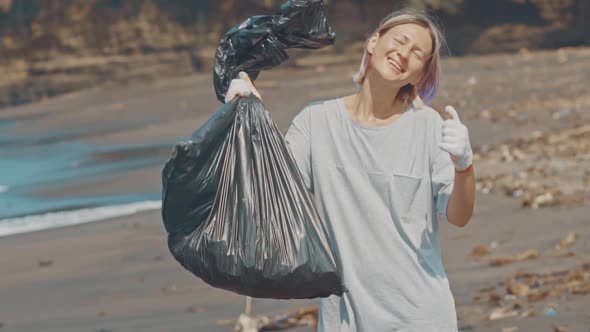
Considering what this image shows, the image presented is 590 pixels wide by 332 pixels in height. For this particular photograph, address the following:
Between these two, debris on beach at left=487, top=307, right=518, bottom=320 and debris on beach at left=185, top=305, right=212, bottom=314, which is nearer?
debris on beach at left=487, top=307, right=518, bottom=320

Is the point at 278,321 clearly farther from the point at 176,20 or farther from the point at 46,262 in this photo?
the point at 176,20

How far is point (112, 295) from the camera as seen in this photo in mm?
7973

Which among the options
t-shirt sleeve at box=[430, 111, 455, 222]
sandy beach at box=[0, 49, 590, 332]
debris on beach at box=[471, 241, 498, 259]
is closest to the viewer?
t-shirt sleeve at box=[430, 111, 455, 222]

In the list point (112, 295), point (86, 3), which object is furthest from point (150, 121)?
point (112, 295)

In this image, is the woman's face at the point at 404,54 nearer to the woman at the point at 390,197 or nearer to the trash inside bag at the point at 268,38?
the woman at the point at 390,197

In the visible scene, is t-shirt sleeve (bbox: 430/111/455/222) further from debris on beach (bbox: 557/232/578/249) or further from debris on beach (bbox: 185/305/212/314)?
debris on beach (bbox: 557/232/578/249)

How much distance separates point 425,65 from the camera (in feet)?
11.1

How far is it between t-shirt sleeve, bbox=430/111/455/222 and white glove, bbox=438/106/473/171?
0.10 meters

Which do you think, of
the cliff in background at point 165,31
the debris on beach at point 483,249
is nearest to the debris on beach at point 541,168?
the debris on beach at point 483,249

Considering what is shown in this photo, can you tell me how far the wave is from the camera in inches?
453

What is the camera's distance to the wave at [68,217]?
11500mm

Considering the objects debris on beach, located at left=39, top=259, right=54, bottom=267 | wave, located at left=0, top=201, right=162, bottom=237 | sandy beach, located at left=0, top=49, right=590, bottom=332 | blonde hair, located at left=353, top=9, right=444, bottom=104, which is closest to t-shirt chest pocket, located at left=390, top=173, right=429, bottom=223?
blonde hair, located at left=353, top=9, right=444, bottom=104

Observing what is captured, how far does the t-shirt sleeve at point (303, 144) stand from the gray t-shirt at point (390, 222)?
0.29ft

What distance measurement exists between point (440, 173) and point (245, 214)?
0.50 m
